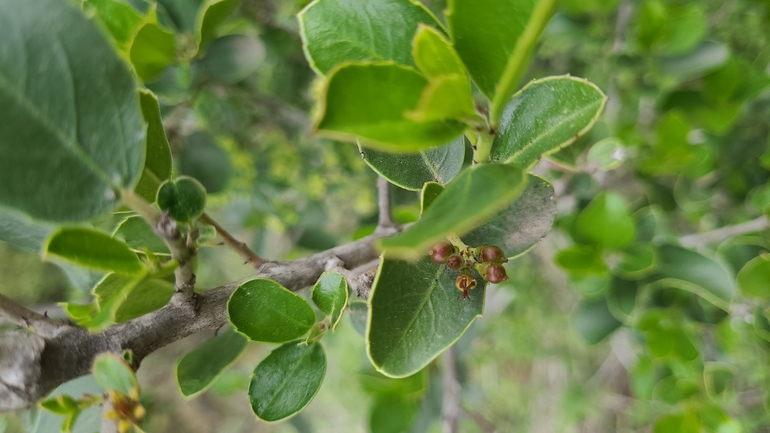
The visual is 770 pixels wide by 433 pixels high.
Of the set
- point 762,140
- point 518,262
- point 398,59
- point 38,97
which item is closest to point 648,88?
point 762,140

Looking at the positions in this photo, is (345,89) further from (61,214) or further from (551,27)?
(551,27)

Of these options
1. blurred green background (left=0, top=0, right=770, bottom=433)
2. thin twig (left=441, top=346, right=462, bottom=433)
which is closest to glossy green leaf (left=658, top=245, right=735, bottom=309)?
blurred green background (left=0, top=0, right=770, bottom=433)

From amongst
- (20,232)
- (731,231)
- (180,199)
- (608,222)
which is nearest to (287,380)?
(180,199)

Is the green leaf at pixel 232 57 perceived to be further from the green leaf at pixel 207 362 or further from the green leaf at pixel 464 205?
the green leaf at pixel 464 205

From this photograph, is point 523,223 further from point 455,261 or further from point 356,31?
point 356,31

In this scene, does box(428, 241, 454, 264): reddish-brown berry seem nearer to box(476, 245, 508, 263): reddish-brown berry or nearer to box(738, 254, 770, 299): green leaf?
box(476, 245, 508, 263): reddish-brown berry

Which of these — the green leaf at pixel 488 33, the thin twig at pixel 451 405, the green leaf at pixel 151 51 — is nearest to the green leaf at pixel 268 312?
the green leaf at pixel 488 33
